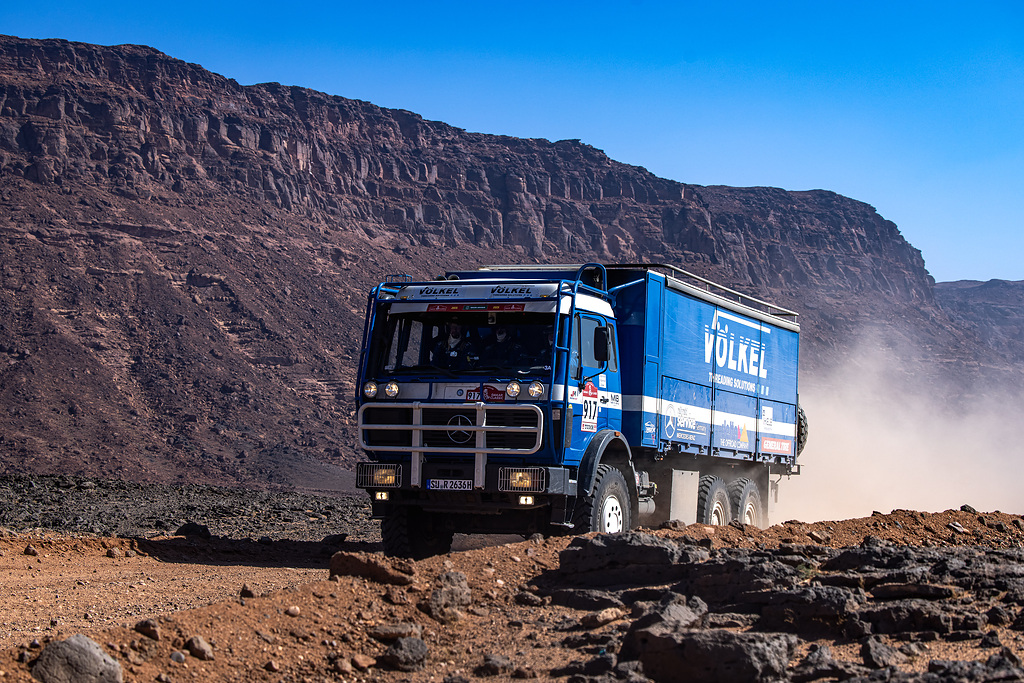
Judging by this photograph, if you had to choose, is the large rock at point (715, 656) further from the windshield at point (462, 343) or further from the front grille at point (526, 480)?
the windshield at point (462, 343)

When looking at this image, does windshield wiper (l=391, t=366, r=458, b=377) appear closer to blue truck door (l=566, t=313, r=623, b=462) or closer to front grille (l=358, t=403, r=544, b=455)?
front grille (l=358, t=403, r=544, b=455)

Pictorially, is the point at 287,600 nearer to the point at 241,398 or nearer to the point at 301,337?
the point at 241,398

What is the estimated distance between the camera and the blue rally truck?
42.7ft

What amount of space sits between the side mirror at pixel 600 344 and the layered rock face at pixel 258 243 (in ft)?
131

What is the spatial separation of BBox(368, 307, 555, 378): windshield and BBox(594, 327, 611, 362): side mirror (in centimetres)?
70

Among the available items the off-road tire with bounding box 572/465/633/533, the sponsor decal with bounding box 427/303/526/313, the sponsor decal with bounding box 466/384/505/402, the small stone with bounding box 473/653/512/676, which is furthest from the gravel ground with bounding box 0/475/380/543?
the small stone with bounding box 473/653/512/676

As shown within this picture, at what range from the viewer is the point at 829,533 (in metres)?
15.1

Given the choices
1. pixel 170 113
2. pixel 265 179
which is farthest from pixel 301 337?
pixel 170 113

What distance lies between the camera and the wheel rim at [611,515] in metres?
13.8

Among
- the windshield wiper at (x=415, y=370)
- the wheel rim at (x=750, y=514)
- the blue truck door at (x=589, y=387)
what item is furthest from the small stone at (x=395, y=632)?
the wheel rim at (x=750, y=514)

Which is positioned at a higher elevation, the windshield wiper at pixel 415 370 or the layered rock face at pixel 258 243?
the layered rock face at pixel 258 243

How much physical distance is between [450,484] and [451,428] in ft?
2.19

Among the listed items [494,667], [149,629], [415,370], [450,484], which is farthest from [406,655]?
[415,370]

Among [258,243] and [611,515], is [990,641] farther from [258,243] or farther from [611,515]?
[258,243]
